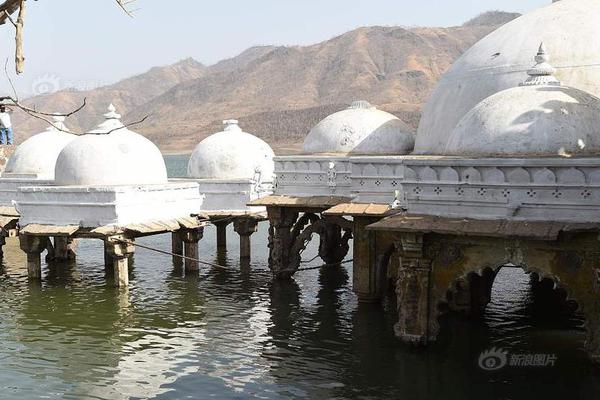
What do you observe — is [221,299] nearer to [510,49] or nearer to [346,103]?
[510,49]

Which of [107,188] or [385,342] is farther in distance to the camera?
[107,188]

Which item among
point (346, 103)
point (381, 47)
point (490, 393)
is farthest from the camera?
point (381, 47)

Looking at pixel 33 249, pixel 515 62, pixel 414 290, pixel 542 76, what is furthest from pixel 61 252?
pixel 542 76

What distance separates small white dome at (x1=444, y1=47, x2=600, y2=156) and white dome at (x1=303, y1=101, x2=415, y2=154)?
261 inches

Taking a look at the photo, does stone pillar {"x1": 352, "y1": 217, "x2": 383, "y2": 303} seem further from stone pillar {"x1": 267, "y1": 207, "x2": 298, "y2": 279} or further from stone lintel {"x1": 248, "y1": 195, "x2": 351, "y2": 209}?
stone pillar {"x1": 267, "y1": 207, "x2": 298, "y2": 279}

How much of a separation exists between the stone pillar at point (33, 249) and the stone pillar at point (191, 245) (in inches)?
142

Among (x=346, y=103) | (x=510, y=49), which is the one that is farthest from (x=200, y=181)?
(x=346, y=103)

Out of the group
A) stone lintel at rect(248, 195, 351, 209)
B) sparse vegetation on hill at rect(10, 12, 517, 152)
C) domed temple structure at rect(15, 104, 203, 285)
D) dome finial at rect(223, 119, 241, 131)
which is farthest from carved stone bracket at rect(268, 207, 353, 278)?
sparse vegetation on hill at rect(10, 12, 517, 152)

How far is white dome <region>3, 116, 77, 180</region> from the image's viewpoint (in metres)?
27.9

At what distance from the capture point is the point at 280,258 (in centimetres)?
2173

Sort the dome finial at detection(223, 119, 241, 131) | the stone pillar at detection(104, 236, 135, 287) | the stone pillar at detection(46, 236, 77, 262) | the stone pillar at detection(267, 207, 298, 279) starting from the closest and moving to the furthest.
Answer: the stone pillar at detection(104, 236, 135, 287) → the stone pillar at detection(267, 207, 298, 279) → the stone pillar at detection(46, 236, 77, 262) → the dome finial at detection(223, 119, 241, 131)

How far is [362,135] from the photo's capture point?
833 inches

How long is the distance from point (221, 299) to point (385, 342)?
5590 millimetres

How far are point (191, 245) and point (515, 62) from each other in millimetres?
9826
